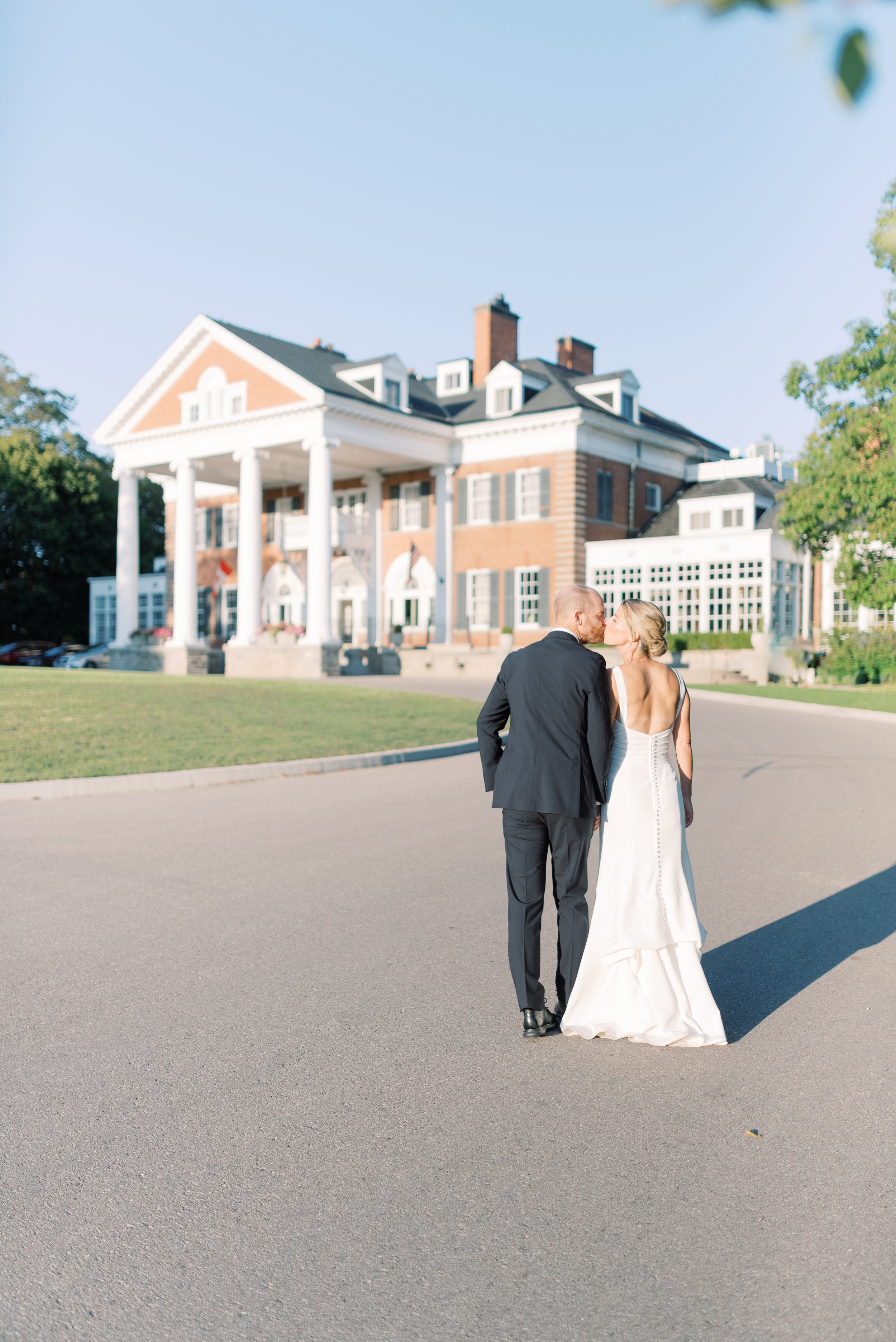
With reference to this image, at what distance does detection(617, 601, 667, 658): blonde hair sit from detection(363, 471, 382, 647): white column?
135 feet

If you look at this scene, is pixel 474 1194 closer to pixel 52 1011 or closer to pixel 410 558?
pixel 52 1011

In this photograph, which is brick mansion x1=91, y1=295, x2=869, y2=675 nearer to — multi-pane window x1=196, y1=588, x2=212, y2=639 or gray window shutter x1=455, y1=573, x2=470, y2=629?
gray window shutter x1=455, y1=573, x2=470, y2=629

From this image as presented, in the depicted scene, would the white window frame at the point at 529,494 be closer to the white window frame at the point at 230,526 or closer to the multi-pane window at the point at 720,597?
the multi-pane window at the point at 720,597

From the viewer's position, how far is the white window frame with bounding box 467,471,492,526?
43438 mm

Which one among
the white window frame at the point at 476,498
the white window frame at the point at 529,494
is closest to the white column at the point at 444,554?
the white window frame at the point at 476,498

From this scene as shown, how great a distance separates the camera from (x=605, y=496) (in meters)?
43.1

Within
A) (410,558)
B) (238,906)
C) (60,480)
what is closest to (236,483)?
(410,558)

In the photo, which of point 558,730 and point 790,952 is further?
point 790,952

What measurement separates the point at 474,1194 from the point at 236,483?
155 ft

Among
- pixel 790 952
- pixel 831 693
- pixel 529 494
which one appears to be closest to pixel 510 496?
pixel 529 494

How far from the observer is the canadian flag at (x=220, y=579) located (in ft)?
160

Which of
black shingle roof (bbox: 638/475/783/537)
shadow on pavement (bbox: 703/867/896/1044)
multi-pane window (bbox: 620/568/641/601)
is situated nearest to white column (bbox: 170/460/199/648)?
multi-pane window (bbox: 620/568/641/601)

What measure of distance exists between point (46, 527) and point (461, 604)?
95.2 feet

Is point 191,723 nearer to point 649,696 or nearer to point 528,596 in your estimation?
point 649,696
